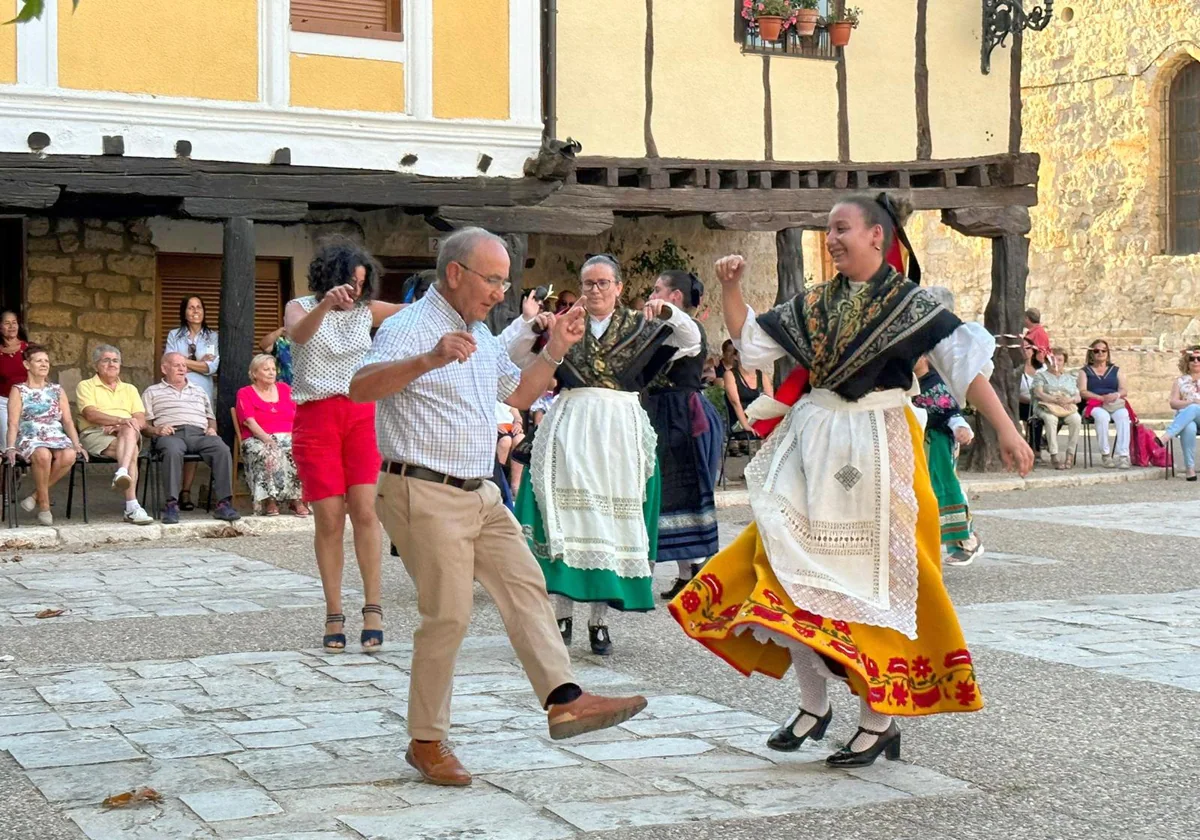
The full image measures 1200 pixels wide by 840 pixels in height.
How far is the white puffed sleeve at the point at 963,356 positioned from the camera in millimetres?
5027

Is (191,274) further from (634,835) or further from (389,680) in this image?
(634,835)

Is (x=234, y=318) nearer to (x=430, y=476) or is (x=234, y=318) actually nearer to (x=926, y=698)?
(x=430, y=476)

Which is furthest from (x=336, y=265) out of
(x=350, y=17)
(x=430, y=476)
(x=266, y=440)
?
(x=350, y=17)

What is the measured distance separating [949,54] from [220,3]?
7.33 meters

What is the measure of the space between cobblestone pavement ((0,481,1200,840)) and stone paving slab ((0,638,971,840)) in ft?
0.04

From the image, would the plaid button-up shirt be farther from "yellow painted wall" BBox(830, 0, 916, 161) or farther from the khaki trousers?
"yellow painted wall" BBox(830, 0, 916, 161)

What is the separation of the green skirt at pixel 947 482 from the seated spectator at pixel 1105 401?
8.43 metres

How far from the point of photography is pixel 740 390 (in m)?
15.6

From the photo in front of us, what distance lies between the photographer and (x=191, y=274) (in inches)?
630

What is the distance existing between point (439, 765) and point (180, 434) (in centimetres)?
819

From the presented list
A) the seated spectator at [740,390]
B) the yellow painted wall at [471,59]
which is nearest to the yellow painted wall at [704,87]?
the yellow painted wall at [471,59]

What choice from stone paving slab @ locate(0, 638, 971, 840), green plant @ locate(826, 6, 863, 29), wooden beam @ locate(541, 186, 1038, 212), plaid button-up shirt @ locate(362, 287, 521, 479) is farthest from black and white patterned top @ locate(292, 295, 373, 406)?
green plant @ locate(826, 6, 863, 29)

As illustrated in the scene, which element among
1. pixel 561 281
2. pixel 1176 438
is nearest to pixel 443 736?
pixel 561 281

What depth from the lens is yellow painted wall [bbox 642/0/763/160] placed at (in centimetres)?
1546
